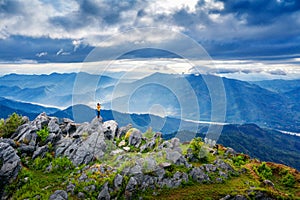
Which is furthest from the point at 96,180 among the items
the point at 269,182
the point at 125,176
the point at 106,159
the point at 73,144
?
the point at 269,182

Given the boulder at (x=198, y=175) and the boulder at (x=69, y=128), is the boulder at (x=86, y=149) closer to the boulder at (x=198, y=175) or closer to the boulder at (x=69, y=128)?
the boulder at (x=69, y=128)

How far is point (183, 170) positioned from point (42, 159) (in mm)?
23836

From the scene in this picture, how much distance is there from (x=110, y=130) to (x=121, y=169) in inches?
654

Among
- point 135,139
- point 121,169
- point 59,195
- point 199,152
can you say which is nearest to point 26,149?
point 59,195

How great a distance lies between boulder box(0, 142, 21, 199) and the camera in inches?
1431

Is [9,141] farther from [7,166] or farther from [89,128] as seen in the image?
[89,128]

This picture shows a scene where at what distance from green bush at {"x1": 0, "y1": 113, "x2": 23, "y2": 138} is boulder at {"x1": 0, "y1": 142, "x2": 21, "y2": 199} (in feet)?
39.1

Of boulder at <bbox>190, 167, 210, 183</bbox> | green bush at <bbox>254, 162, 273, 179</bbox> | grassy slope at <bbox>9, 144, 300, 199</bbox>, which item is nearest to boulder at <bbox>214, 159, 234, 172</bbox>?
grassy slope at <bbox>9, 144, 300, 199</bbox>

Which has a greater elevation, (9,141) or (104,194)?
(9,141)

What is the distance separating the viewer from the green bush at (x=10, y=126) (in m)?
50.3

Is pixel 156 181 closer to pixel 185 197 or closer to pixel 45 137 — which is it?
pixel 185 197

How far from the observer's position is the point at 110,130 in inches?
2174

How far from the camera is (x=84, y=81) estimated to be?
135 feet

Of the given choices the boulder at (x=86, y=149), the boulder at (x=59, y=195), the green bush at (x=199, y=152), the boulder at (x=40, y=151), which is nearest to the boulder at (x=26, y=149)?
the boulder at (x=40, y=151)
